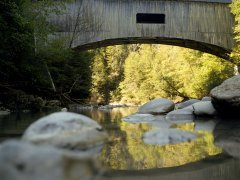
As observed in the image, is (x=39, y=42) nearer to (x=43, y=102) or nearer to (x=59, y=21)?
(x=43, y=102)

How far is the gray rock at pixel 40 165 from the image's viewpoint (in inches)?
64.8

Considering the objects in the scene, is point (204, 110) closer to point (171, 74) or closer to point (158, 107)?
point (158, 107)

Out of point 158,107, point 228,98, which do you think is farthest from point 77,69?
point 228,98

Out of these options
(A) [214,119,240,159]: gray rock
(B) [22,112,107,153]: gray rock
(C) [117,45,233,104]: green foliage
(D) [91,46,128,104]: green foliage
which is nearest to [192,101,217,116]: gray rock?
(A) [214,119,240,159]: gray rock

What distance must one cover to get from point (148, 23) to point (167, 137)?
45.1ft

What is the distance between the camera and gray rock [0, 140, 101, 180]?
165 centimetres

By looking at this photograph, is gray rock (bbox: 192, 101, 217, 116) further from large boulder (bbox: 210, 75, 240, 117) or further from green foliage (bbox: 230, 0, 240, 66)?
green foliage (bbox: 230, 0, 240, 66)

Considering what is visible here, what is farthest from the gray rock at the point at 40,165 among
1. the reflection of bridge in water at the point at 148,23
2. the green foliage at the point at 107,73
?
the green foliage at the point at 107,73

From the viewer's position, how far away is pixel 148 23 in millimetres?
17797

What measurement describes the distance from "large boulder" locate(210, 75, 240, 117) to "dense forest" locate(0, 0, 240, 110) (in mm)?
5257

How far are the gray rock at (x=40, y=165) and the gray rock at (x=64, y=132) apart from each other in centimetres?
126

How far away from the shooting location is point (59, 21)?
17031mm

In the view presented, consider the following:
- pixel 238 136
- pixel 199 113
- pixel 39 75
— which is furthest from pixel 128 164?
pixel 39 75

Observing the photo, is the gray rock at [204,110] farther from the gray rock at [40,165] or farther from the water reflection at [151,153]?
the gray rock at [40,165]
